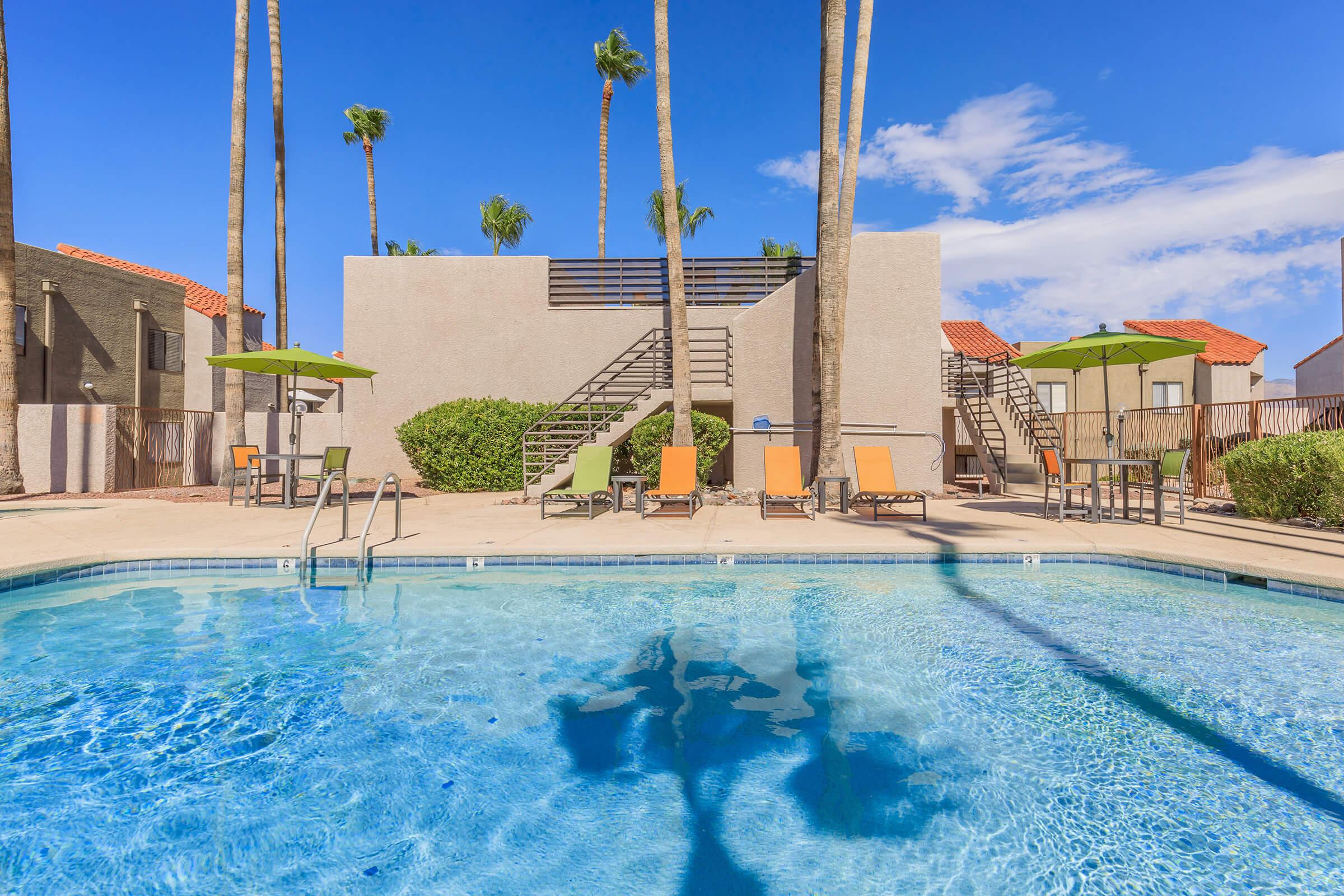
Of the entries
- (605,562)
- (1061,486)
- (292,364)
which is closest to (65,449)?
(292,364)

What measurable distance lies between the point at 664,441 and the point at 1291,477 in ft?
28.7

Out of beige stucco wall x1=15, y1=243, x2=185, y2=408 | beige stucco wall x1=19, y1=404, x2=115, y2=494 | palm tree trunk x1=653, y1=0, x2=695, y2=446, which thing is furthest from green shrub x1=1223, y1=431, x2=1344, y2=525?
beige stucco wall x1=15, y1=243, x2=185, y2=408

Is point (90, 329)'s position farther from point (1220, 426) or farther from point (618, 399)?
point (1220, 426)

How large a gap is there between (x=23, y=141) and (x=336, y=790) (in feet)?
59.5

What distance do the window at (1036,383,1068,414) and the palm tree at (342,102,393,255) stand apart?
29204mm

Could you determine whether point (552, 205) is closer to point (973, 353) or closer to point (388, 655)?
point (973, 353)

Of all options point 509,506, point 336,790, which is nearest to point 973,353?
point 509,506

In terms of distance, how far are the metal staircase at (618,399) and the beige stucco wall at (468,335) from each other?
828 millimetres

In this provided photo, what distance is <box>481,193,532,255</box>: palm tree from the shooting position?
31156mm

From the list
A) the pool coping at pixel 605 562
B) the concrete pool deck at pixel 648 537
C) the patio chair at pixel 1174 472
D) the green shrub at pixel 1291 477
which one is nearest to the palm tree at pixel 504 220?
the concrete pool deck at pixel 648 537

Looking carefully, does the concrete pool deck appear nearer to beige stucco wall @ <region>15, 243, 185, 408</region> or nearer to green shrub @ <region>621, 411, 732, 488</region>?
green shrub @ <region>621, 411, 732, 488</region>

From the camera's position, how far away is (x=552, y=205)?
A: 31.1 meters

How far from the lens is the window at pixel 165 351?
19.7m

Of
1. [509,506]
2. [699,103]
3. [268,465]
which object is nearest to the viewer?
[509,506]
